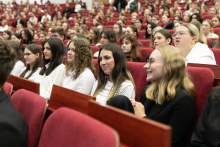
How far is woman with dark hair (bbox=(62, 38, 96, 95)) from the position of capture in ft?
3.45

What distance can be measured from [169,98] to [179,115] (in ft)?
0.17

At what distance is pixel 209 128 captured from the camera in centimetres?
54

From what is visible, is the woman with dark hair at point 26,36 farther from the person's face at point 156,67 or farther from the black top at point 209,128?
the black top at point 209,128

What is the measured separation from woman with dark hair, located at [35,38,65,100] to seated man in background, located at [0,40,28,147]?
2.13 ft

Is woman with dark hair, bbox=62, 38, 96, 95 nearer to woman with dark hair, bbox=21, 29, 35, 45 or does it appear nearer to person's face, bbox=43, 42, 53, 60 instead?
person's face, bbox=43, 42, 53, 60

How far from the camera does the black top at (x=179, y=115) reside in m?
0.62

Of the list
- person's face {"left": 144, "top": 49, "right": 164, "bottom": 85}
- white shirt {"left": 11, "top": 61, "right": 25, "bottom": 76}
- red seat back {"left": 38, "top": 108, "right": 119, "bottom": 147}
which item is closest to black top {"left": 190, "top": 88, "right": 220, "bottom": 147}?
person's face {"left": 144, "top": 49, "right": 164, "bottom": 85}

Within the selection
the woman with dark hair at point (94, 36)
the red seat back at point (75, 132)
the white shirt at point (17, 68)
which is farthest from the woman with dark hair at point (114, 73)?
the woman with dark hair at point (94, 36)

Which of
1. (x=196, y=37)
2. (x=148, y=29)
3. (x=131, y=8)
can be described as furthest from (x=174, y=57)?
(x=131, y=8)

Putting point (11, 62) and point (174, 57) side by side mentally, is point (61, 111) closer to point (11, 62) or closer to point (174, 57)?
point (11, 62)

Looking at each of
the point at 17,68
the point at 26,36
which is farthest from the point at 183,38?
the point at 26,36

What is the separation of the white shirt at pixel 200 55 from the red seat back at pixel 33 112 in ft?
2.61

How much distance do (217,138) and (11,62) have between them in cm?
49

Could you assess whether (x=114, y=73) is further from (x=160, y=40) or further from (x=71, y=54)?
(x=160, y=40)
